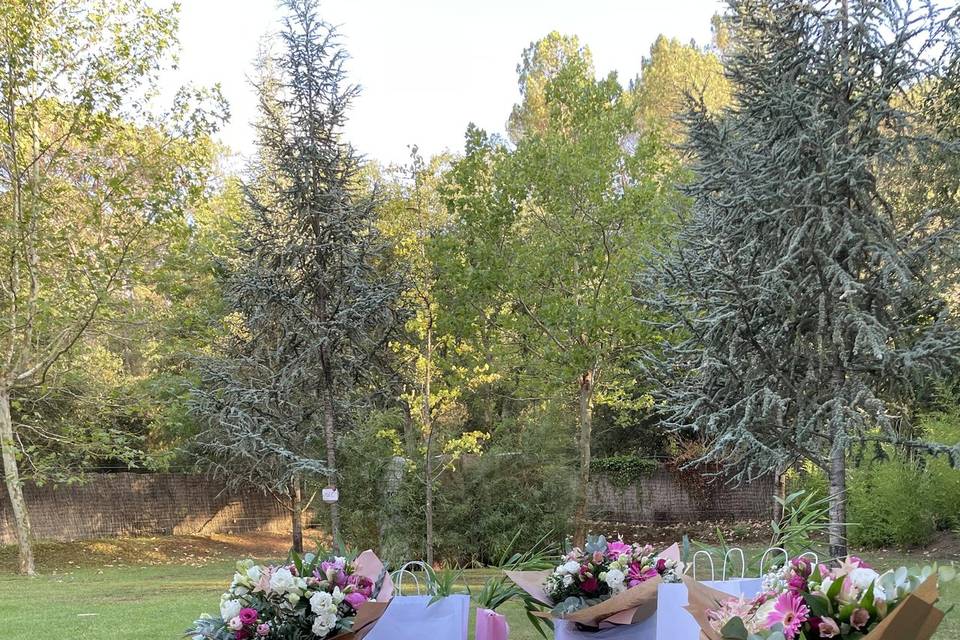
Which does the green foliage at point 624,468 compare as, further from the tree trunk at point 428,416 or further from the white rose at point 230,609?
the white rose at point 230,609

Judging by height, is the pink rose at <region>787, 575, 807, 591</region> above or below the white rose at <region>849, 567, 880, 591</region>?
below

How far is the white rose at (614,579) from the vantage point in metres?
2.87

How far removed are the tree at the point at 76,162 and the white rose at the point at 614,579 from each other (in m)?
10.7

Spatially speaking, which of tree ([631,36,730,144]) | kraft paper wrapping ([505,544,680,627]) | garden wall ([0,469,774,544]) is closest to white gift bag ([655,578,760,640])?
kraft paper wrapping ([505,544,680,627])

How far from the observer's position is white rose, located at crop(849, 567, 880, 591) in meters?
1.56

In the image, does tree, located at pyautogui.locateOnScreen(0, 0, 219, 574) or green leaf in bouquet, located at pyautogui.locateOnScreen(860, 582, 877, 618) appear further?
tree, located at pyautogui.locateOnScreen(0, 0, 219, 574)

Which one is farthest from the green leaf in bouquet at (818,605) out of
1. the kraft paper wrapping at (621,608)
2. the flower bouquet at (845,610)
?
the kraft paper wrapping at (621,608)

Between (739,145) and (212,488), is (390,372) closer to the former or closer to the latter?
(739,145)

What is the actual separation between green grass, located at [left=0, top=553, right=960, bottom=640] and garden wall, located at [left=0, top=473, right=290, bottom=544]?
16.0 feet

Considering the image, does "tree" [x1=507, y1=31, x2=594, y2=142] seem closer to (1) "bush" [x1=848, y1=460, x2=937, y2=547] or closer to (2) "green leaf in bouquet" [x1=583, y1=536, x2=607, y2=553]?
(1) "bush" [x1=848, y1=460, x2=937, y2=547]

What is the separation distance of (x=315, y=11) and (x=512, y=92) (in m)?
14.4

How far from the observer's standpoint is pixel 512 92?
921 inches

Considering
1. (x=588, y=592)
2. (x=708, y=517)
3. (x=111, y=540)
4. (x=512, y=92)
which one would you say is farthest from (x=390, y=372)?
(x=512, y=92)

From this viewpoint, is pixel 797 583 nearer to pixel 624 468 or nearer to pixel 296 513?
pixel 296 513
